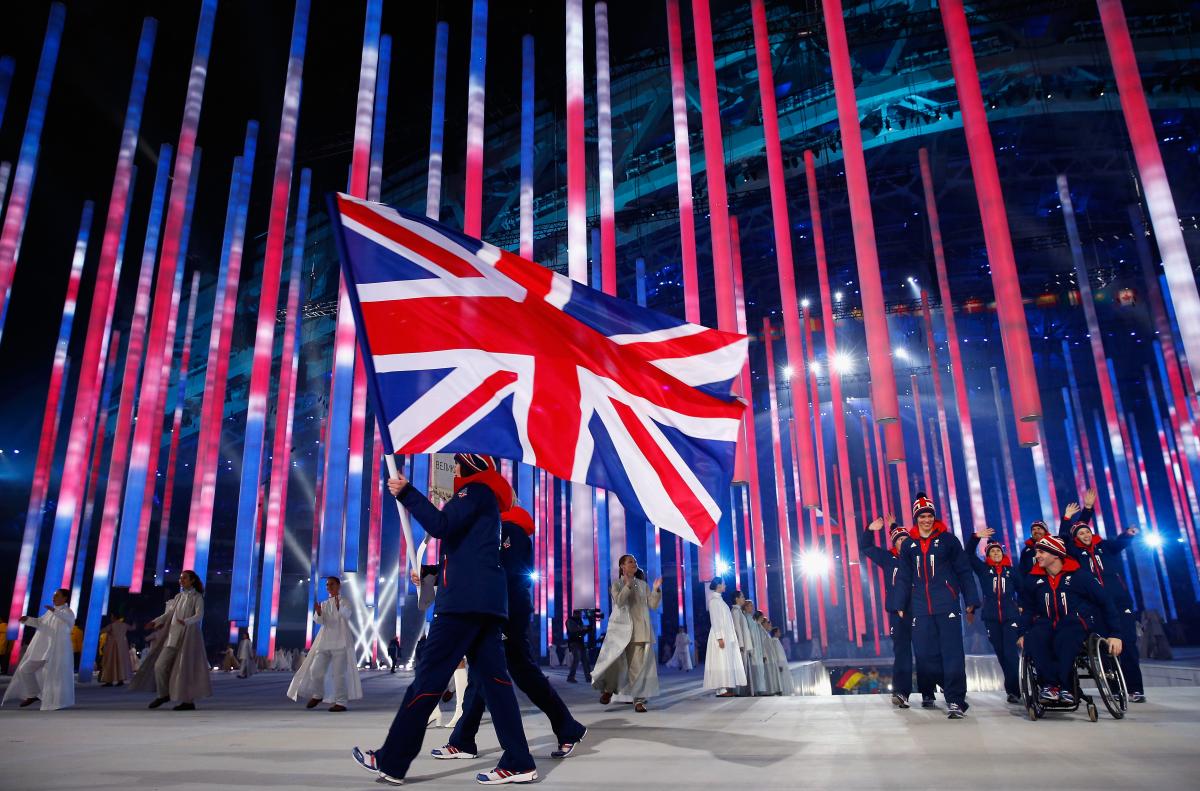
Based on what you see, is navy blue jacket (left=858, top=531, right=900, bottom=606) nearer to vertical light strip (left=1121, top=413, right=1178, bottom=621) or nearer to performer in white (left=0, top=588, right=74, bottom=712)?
performer in white (left=0, top=588, right=74, bottom=712)

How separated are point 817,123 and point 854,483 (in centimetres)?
1968

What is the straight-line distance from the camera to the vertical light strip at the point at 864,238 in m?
8.92

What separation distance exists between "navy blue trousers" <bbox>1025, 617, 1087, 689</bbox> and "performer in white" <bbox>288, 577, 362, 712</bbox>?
7.16 meters

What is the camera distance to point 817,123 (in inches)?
739

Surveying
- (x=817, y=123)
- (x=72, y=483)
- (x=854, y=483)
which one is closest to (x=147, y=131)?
(x=72, y=483)

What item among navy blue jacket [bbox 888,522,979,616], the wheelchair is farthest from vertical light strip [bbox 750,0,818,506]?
the wheelchair

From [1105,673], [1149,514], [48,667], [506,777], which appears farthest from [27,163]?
[1149,514]

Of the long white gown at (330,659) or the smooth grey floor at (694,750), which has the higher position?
the long white gown at (330,659)

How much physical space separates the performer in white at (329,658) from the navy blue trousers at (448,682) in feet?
18.8

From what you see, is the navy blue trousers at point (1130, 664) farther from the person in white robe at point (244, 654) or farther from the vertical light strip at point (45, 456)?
the vertical light strip at point (45, 456)

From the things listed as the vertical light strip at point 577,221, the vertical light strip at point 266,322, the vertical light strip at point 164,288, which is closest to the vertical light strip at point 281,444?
the vertical light strip at point 266,322

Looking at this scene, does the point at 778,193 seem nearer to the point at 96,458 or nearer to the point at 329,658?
the point at 329,658

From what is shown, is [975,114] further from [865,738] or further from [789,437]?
[789,437]

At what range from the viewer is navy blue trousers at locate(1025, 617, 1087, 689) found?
21.2 feet
